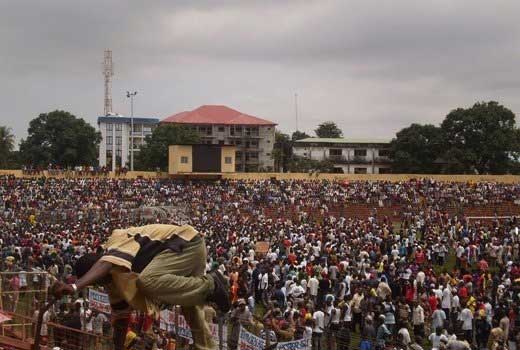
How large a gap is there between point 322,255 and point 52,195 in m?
23.1

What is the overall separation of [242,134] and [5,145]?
31407mm

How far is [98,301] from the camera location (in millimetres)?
11133

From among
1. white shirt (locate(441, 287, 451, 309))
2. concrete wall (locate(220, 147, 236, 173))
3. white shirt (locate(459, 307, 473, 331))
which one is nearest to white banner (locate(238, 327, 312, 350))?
→ white shirt (locate(459, 307, 473, 331))

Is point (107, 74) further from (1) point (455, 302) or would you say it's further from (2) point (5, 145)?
(1) point (455, 302)

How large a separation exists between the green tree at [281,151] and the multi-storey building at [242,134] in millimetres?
1082

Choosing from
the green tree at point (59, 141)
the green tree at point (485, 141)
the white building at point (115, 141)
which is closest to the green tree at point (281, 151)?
the white building at point (115, 141)

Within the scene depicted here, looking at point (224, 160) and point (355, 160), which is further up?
point (355, 160)

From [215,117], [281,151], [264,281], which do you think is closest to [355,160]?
[281,151]

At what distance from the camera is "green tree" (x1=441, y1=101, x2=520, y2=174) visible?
60.6 meters

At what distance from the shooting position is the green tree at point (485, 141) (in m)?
60.6

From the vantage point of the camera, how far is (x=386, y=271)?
51.9ft

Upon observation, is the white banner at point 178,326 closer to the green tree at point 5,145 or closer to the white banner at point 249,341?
the white banner at point 249,341

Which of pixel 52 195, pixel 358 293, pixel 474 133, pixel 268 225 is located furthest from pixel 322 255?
pixel 474 133

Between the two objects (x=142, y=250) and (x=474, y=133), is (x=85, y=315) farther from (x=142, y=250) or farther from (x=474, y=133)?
(x=474, y=133)
